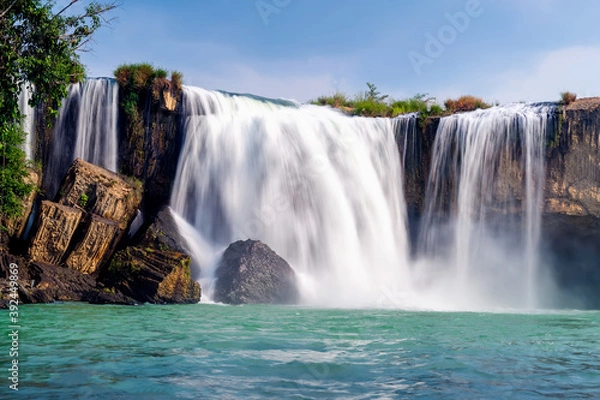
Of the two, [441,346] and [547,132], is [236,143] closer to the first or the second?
[547,132]

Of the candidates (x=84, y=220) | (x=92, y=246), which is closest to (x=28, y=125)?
(x=84, y=220)

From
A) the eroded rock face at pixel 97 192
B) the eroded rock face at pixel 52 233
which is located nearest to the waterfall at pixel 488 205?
the eroded rock face at pixel 97 192

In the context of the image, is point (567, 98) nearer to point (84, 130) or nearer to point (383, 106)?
point (383, 106)

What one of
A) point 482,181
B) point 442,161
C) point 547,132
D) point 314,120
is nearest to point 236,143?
point 314,120

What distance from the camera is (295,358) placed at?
7055mm

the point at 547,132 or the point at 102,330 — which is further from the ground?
the point at 547,132

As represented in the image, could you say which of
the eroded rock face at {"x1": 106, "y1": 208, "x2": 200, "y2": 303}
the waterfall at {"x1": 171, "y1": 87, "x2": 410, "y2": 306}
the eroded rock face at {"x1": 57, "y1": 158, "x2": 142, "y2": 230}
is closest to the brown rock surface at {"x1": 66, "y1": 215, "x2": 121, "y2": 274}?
the eroded rock face at {"x1": 57, "y1": 158, "x2": 142, "y2": 230}

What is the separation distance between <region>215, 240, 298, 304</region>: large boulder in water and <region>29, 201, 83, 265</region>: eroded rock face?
4.54 meters

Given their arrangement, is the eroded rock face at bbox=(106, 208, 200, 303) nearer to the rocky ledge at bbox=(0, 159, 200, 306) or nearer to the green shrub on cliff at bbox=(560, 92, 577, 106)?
the rocky ledge at bbox=(0, 159, 200, 306)

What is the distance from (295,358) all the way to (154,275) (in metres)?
9.90

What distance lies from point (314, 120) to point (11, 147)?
11.2 metres

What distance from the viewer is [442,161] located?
23.2 meters

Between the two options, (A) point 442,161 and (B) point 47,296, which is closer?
(B) point 47,296

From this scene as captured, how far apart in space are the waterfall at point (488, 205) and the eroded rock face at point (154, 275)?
1021 cm
